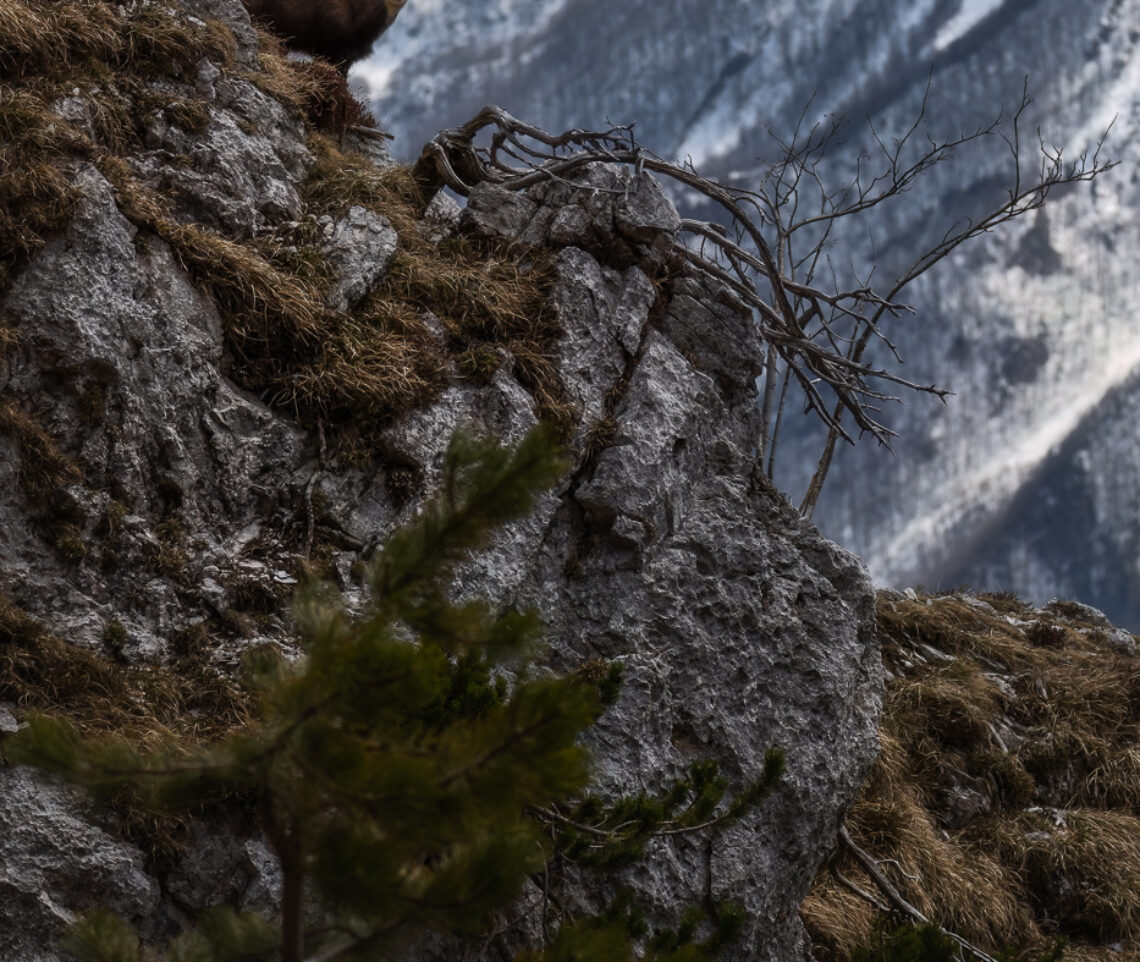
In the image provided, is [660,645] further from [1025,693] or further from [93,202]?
[1025,693]

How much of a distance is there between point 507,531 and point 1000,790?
610 centimetres

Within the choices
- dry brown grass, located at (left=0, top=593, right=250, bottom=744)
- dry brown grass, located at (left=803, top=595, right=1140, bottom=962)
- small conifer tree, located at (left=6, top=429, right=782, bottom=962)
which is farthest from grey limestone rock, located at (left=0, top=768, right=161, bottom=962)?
dry brown grass, located at (left=803, top=595, right=1140, bottom=962)

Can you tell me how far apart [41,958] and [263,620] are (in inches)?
62.2

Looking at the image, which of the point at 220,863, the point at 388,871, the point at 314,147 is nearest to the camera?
the point at 388,871

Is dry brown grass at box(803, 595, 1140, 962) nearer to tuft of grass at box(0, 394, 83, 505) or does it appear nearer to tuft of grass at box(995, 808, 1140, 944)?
tuft of grass at box(995, 808, 1140, 944)

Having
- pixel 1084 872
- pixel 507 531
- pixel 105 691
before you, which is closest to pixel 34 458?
pixel 105 691

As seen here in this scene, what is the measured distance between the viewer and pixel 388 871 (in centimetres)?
180

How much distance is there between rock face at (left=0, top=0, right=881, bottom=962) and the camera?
4.03 m

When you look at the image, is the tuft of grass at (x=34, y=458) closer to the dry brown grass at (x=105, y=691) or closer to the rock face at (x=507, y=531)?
the rock face at (x=507, y=531)

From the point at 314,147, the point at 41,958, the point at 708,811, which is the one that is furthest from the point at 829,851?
the point at 314,147

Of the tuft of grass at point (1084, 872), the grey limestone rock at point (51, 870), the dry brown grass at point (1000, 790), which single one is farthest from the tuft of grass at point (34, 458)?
the tuft of grass at point (1084, 872)

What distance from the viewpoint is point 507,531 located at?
5.00 m

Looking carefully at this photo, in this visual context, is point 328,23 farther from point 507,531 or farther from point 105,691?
point 105,691

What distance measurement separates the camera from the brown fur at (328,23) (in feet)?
28.5
